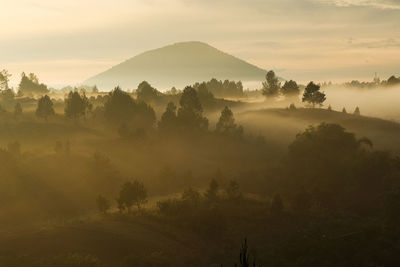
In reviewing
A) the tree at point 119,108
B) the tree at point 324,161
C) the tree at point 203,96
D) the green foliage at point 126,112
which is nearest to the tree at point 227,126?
the green foliage at point 126,112

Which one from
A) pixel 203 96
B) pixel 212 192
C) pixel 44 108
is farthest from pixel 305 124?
pixel 44 108

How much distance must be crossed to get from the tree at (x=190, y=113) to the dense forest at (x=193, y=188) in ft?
0.96

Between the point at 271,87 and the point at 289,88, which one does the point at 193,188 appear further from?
the point at 271,87

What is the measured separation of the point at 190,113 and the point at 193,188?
1645 inches

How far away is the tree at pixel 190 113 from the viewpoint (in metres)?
118

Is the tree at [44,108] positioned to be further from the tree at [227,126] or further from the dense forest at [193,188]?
the tree at [227,126]

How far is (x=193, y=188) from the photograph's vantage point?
80625 millimetres

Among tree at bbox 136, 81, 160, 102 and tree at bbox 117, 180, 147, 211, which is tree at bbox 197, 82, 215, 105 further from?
tree at bbox 117, 180, 147, 211

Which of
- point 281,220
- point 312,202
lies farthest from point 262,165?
point 281,220

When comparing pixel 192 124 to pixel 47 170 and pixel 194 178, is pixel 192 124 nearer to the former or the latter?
pixel 194 178

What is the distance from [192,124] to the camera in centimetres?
11906

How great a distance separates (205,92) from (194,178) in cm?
7210

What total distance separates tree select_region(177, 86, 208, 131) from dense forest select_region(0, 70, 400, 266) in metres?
0.29

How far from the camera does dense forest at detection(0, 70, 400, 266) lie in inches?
1918
